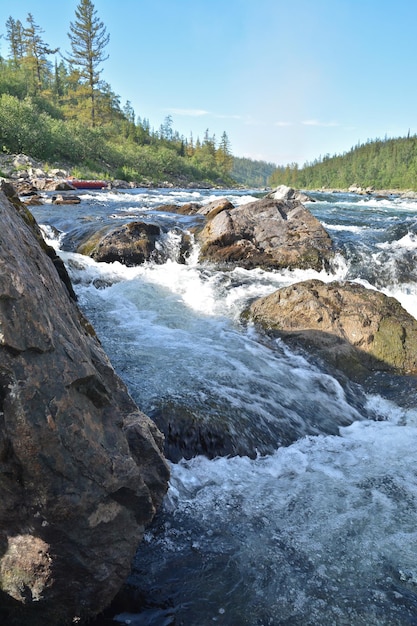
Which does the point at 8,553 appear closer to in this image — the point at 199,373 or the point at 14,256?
the point at 14,256

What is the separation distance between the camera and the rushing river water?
256 centimetres

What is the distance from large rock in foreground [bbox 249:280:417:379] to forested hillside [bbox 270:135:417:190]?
96.2m

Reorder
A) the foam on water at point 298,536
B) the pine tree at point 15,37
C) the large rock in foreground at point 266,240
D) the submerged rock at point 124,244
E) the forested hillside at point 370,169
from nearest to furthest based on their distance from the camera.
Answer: the foam on water at point 298,536
the submerged rock at point 124,244
the large rock in foreground at point 266,240
the pine tree at point 15,37
the forested hillside at point 370,169

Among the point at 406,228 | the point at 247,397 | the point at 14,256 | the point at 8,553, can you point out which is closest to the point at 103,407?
the point at 8,553

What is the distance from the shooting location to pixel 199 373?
17.5 ft

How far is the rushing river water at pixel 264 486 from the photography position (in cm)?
256

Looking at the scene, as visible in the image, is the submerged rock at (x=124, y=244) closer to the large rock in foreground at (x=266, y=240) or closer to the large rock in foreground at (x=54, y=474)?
the large rock in foreground at (x=266, y=240)

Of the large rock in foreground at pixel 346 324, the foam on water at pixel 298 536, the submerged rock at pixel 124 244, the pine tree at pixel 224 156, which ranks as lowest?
the foam on water at pixel 298 536

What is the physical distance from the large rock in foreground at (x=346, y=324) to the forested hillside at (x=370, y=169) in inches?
3788

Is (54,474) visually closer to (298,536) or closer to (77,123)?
(298,536)

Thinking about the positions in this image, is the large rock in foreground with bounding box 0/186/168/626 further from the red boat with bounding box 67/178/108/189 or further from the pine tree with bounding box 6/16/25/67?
the pine tree with bounding box 6/16/25/67

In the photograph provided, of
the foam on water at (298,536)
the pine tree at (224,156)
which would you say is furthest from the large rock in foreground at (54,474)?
the pine tree at (224,156)

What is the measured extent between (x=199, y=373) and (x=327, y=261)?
23.6 ft

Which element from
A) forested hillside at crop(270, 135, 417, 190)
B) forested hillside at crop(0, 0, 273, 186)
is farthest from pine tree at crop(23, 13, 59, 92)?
forested hillside at crop(270, 135, 417, 190)
